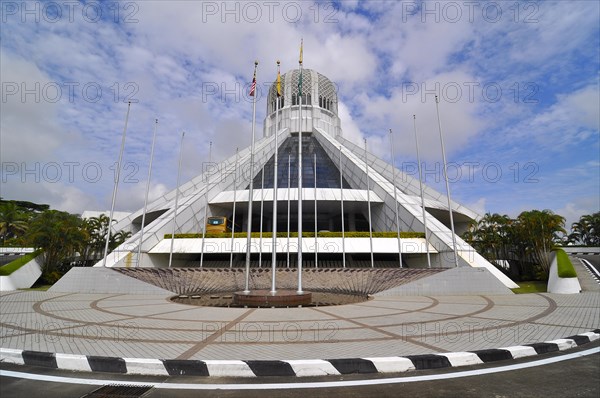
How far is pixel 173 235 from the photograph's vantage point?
23.7 metres

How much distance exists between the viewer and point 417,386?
4215 mm

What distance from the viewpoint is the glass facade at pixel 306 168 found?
1395 inches

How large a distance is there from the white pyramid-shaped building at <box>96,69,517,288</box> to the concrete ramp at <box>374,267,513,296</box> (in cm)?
212

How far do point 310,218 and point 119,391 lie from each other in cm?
3355

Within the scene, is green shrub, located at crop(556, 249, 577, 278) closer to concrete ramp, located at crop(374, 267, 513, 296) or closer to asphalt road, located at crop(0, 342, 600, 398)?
concrete ramp, located at crop(374, 267, 513, 296)

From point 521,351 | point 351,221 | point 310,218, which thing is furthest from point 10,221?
point 521,351

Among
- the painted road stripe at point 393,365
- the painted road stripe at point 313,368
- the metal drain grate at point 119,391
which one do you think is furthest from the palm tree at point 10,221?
the painted road stripe at point 393,365

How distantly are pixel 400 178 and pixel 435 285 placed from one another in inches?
848

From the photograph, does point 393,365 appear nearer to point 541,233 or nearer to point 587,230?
point 541,233

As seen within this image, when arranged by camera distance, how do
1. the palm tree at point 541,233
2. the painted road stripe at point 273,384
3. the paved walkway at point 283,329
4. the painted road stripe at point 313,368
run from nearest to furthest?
the painted road stripe at point 273,384
the painted road stripe at point 313,368
the paved walkway at point 283,329
the palm tree at point 541,233

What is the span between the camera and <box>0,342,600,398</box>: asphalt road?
3945 mm

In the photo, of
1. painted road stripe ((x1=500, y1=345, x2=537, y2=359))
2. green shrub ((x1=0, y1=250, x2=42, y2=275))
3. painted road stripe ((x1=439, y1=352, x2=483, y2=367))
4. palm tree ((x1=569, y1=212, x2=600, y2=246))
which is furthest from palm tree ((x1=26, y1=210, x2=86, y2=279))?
palm tree ((x1=569, y1=212, x2=600, y2=246))

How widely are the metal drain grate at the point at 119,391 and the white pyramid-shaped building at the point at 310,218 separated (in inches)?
504

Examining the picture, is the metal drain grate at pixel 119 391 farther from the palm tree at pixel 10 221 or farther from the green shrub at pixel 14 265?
the palm tree at pixel 10 221
